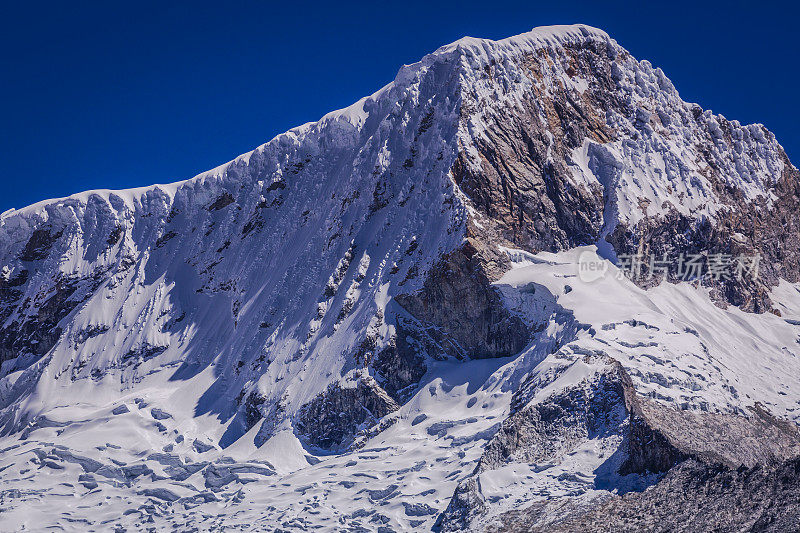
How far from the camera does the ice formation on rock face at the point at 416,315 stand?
93.4 m

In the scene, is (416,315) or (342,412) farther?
(416,315)

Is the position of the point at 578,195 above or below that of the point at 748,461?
above

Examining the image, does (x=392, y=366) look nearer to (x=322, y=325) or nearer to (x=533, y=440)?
(x=322, y=325)

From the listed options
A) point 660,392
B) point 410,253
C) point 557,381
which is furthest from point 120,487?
point 660,392

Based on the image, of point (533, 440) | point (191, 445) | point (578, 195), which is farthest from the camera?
point (578, 195)

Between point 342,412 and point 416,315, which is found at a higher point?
point 416,315

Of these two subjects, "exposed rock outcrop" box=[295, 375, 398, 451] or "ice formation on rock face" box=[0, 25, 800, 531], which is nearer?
"ice formation on rock face" box=[0, 25, 800, 531]

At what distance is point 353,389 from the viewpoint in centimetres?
10825

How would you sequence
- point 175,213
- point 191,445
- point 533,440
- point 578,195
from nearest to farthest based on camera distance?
point 533,440 → point 191,445 → point 578,195 → point 175,213

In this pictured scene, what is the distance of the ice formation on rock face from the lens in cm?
9344

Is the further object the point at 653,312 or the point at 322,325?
the point at 322,325

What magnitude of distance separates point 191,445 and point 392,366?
79.3 ft

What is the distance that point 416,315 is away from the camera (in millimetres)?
111312

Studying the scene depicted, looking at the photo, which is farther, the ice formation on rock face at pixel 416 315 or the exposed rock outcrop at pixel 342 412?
the exposed rock outcrop at pixel 342 412
